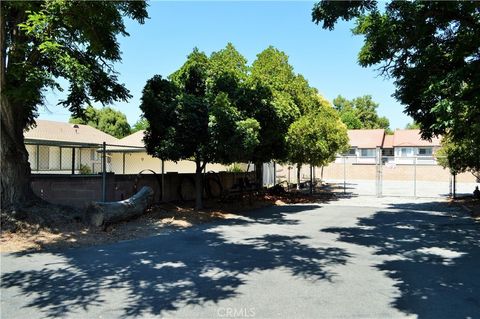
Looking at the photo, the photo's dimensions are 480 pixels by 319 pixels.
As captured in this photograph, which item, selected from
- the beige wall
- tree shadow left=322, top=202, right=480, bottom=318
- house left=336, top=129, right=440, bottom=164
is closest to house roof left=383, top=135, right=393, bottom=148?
house left=336, top=129, right=440, bottom=164

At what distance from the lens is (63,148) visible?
58.4ft

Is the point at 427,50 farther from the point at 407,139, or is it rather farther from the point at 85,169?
the point at 407,139

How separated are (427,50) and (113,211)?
8.87 meters

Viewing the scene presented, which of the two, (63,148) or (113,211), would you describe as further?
(63,148)

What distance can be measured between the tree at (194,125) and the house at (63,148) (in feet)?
7.49

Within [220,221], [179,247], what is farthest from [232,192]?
[179,247]

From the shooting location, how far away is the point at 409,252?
27.3 feet

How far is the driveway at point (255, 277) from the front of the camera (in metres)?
4.91

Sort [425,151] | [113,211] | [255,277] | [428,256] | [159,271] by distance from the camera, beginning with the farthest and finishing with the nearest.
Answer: [425,151], [113,211], [428,256], [159,271], [255,277]

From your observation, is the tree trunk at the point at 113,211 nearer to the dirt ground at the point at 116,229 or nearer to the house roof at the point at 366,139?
the dirt ground at the point at 116,229

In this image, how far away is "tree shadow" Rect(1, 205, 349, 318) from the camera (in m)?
5.13

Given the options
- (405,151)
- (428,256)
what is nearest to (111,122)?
(405,151)

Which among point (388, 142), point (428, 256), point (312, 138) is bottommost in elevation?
point (428, 256)

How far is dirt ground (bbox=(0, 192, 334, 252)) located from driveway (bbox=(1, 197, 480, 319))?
547 mm
